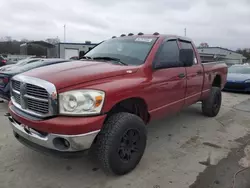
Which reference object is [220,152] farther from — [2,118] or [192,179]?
[2,118]

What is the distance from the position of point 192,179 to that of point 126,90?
1372 mm

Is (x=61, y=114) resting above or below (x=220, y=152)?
above

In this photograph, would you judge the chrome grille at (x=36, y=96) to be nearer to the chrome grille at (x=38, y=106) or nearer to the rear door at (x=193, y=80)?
the chrome grille at (x=38, y=106)

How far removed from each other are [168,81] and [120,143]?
1333mm

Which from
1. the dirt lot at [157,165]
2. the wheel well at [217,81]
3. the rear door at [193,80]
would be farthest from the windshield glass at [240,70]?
the rear door at [193,80]

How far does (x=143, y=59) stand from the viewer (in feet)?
11.5

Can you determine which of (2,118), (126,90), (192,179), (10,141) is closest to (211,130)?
(192,179)

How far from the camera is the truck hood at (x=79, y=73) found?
8.68 feet

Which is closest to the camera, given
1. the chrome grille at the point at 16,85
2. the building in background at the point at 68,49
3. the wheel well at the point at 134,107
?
the chrome grille at the point at 16,85

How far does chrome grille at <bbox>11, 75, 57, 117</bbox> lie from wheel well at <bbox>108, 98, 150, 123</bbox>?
0.82 meters

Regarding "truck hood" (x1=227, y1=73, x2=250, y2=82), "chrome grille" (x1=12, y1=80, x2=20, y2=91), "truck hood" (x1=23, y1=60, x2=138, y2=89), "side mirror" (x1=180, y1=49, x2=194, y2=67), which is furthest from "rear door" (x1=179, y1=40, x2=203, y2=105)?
"truck hood" (x1=227, y1=73, x2=250, y2=82)

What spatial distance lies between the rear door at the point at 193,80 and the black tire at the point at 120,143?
1.66 metres

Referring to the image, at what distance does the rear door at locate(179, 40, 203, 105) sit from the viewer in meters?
4.44

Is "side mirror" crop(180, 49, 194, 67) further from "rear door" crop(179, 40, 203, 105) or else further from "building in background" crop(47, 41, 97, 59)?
"building in background" crop(47, 41, 97, 59)
